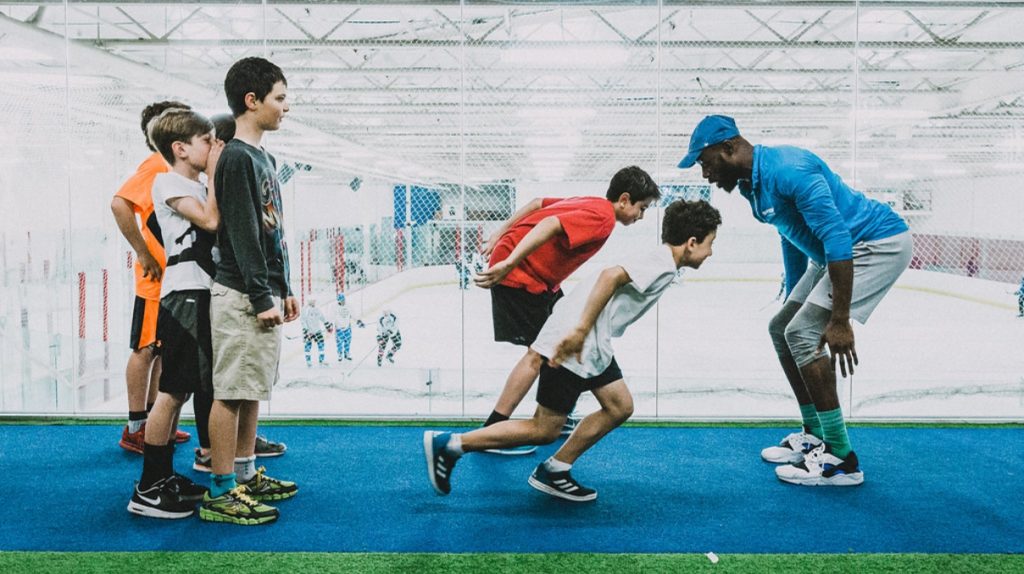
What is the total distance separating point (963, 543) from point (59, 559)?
266 cm

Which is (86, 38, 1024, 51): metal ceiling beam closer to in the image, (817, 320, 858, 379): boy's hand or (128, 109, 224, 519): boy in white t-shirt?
(128, 109, 224, 519): boy in white t-shirt

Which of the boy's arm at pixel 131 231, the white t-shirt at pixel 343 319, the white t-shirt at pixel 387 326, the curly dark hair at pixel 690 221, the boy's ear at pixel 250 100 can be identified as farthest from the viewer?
the white t-shirt at pixel 343 319

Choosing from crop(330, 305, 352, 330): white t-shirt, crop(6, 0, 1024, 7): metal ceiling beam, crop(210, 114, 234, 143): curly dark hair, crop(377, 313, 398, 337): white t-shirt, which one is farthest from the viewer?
crop(330, 305, 352, 330): white t-shirt

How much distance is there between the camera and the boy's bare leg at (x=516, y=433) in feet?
8.52

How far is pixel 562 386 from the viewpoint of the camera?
263 cm

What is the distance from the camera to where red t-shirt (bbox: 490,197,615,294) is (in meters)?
3.01

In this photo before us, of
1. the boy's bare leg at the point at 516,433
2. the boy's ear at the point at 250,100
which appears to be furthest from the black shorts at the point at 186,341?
the boy's bare leg at the point at 516,433

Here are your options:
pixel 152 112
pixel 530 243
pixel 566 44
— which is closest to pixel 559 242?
pixel 530 243

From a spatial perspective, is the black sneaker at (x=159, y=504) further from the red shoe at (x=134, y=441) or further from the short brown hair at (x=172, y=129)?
the short brown hair at (x=172, y=129)

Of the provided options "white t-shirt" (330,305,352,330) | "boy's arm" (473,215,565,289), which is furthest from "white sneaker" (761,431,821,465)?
"white t-shirt" (330,305,352,330)

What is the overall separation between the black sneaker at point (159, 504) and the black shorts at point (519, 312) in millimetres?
1402

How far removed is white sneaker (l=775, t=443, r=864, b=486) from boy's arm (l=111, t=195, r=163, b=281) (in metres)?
2.58

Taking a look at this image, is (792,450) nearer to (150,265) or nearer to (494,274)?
(494,274)

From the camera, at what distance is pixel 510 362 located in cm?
945
